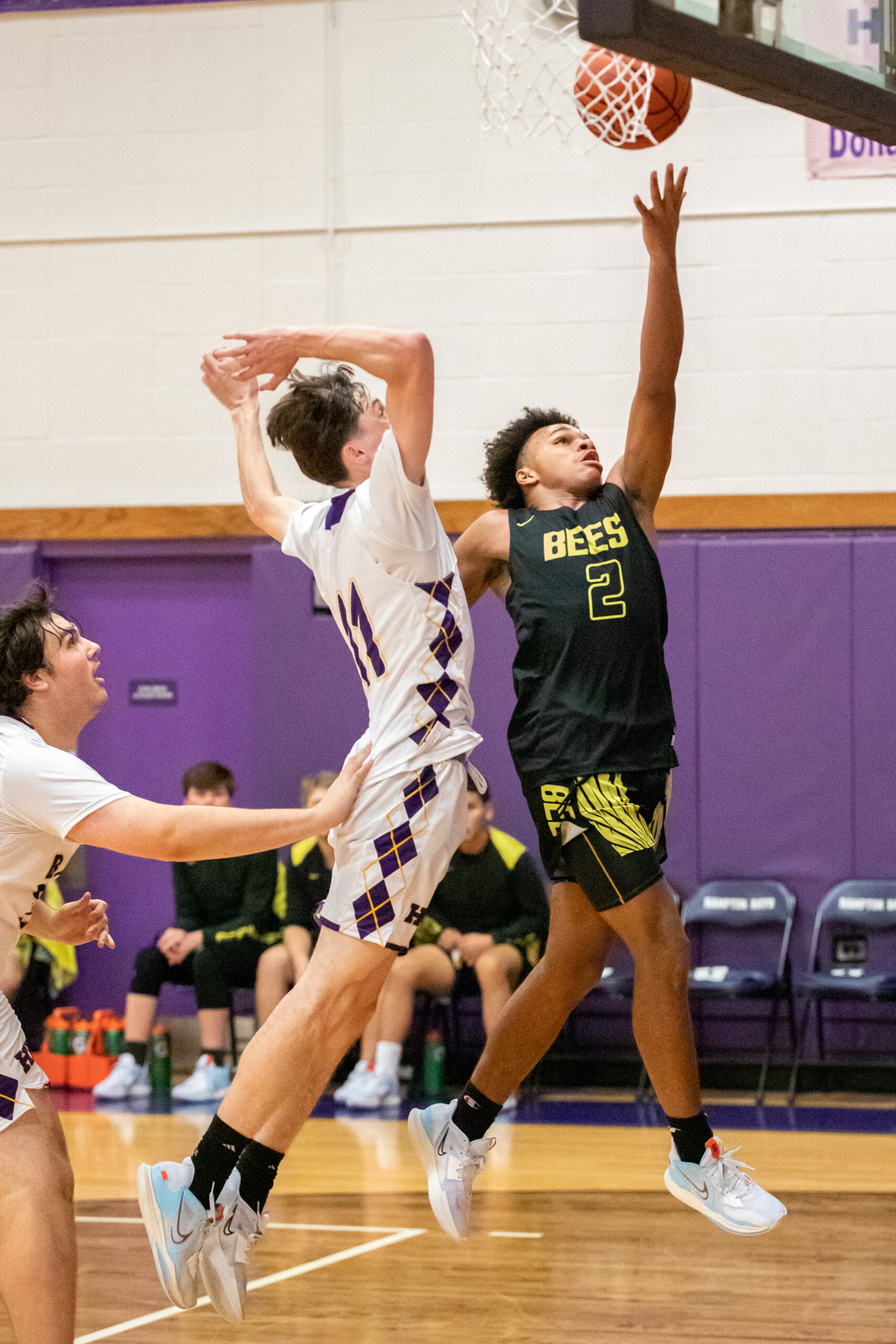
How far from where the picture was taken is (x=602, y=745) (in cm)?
380

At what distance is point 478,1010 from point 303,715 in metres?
1.87

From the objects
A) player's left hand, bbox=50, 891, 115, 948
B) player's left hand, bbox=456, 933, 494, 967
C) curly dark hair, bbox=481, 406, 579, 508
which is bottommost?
player's left hand, bbox=456, 933, 494, 967

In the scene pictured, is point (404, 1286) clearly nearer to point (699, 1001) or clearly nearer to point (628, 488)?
point (628, 488)

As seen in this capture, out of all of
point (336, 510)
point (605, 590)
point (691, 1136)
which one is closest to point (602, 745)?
point (605, 590)

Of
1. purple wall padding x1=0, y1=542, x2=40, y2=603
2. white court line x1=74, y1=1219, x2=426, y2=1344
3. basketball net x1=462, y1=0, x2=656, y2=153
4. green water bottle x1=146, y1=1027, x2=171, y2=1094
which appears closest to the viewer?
white court line x1=74, y1=1219, x2=426, y2=1344

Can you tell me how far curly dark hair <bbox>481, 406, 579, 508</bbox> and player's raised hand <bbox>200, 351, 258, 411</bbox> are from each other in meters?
0.64

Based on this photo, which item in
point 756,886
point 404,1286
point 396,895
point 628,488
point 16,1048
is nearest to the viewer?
point 16,1048

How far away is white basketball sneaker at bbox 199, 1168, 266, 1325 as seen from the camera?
351 cm

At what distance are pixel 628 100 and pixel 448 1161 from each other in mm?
2831

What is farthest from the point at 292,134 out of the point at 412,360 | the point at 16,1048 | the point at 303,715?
the point at 16,1048

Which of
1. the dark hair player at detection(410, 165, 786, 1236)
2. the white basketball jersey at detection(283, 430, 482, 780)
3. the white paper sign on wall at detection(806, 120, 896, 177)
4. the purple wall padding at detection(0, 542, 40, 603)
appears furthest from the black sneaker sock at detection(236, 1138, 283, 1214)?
the white paper sign on wall at detection(806, 120, 896, 177)

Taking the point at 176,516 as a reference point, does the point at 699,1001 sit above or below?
below

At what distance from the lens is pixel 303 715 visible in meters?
8.99

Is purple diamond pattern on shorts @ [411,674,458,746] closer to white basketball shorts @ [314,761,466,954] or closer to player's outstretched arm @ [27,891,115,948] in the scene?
white basketball shorts @ [314,761,466,954]
